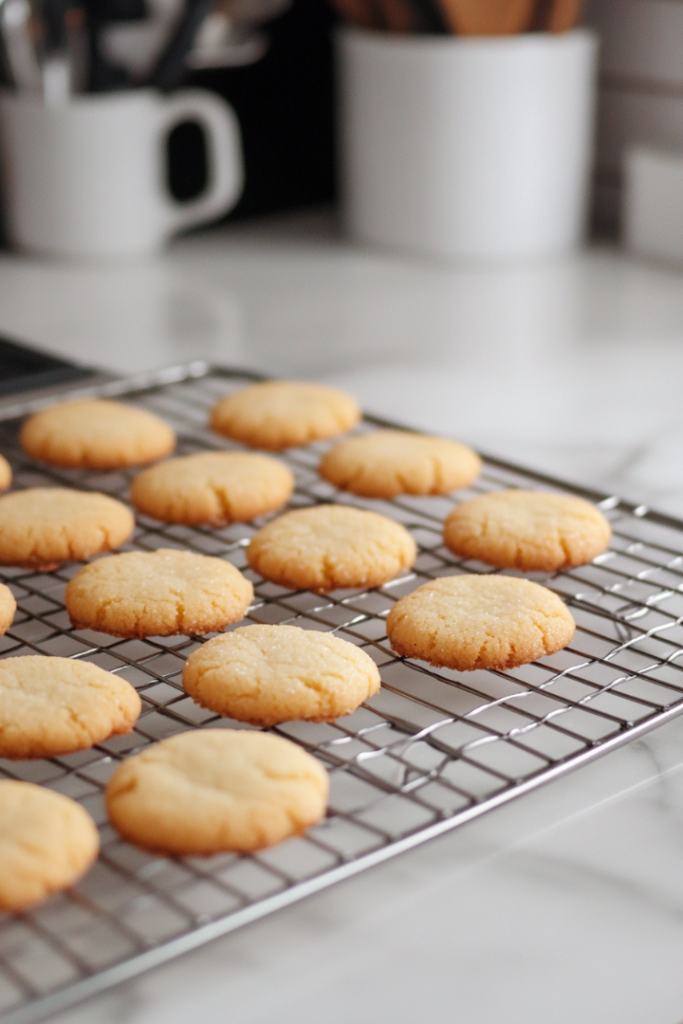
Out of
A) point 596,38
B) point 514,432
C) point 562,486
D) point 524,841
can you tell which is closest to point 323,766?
point 524,841

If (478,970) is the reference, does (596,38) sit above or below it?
above

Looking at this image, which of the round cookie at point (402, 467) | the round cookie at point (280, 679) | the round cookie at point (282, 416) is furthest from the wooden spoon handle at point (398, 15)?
the round cookie at point (280, 679)

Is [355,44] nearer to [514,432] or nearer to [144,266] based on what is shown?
[144,266]

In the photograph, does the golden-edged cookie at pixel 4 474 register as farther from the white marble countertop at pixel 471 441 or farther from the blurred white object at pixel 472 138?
the blurred white object at pixel 472 138

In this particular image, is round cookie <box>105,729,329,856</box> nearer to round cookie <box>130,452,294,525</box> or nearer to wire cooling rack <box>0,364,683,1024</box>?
wire cooling rack <box>0,364,683,1024</box>

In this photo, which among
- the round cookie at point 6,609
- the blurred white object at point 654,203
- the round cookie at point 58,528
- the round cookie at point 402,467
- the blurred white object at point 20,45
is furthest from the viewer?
the blurred white object at point 654,203
